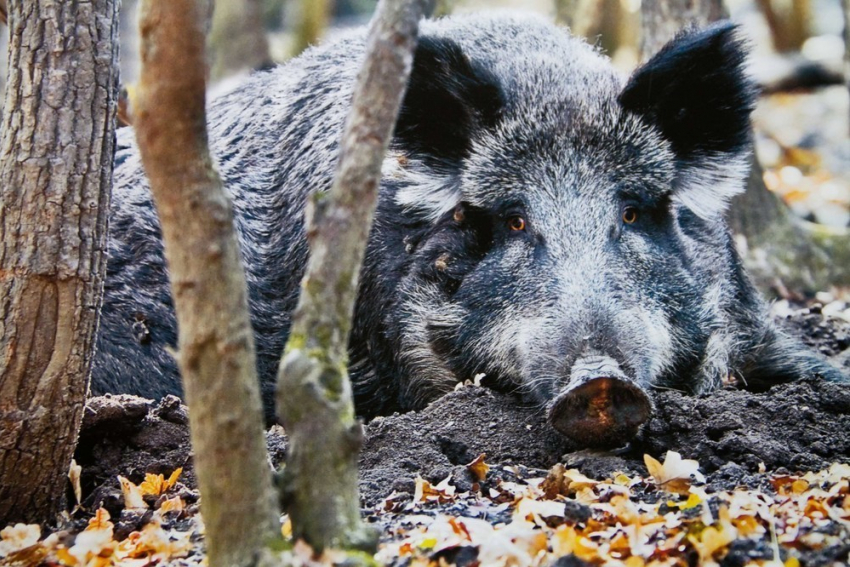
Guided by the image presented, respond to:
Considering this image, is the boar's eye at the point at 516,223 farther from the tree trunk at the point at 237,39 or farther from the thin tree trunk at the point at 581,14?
the tree trunk at the point at 237,39

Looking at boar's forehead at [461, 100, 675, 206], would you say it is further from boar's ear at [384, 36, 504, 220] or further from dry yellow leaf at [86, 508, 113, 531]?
dry yellow leaf at [86, 508, 113, 531]

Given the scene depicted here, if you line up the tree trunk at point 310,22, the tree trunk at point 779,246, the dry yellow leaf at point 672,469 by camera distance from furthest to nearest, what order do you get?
the tree trunk at point 310,22 → the tree trunk at point 779,246 → the dry yellow leaf at point 672,469

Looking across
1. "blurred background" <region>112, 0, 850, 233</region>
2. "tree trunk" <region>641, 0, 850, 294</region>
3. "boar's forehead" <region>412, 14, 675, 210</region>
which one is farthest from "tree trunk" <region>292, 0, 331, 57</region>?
"boar's forehead" <region>412, 14, 675, 210</region>

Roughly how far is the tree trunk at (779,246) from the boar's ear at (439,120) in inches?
143

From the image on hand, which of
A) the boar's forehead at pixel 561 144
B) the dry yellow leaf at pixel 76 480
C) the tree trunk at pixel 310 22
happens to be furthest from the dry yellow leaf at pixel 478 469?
the tree trunk at pixel 310 22

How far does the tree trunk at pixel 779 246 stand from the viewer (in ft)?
28.8

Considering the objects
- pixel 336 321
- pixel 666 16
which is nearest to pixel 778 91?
pixel 666 16

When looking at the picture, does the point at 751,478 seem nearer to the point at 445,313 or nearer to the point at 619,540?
the point at 619,540

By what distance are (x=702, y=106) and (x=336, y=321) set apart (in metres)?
3.65

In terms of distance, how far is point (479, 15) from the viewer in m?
7.24

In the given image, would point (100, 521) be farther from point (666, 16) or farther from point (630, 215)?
point (666, 16)

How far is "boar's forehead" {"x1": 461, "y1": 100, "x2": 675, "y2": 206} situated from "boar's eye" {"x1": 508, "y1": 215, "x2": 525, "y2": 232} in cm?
12

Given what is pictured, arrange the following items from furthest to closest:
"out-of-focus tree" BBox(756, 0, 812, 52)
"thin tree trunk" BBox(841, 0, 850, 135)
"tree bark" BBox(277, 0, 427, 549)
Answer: "out-of-focus tree" BBox(756, 0, 812, 52) → "thin tree trunk" BBox(841, 0, 850, 135) → "tree bark" BBox(277, 0, 427, 549)

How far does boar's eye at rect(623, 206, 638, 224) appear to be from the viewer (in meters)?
5.64
